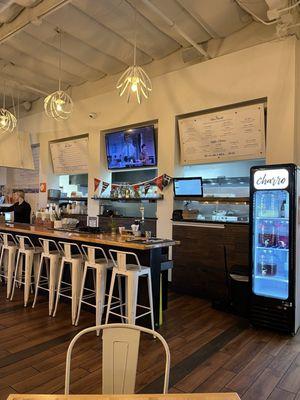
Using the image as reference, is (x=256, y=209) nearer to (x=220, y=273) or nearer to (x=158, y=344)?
(x=220, y=273)

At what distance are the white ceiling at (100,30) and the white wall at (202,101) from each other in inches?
19.4

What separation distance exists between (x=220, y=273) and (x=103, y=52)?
173 inches

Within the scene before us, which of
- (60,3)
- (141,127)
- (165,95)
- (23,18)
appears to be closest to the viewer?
(60,3)

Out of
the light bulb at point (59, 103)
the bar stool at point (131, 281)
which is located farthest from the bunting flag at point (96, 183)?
the bar stool at point (131, 281)

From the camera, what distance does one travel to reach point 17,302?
4574mm

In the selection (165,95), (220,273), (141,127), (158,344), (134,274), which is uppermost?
(165,95)

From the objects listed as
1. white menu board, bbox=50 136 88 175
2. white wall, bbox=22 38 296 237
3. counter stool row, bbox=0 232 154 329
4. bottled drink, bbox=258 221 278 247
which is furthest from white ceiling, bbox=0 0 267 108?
counter stool row, bbox=0 232 154 329

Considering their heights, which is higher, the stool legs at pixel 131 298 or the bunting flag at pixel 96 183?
the bunting flag at pixel 96 183

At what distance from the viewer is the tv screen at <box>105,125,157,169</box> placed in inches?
236

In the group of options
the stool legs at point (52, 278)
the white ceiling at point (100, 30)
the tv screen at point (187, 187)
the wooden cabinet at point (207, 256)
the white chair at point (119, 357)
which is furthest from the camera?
the tv screen at point (187, 187)

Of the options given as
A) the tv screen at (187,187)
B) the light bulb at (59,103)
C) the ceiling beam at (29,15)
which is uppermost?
the ceiling beam at (29,15)

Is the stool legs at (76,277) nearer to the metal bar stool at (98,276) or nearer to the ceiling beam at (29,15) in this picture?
the metal bar stool at (98,276)

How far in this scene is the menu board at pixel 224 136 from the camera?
4742mm

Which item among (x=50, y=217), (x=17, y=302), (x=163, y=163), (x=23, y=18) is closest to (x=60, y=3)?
(x=23, y=18)
